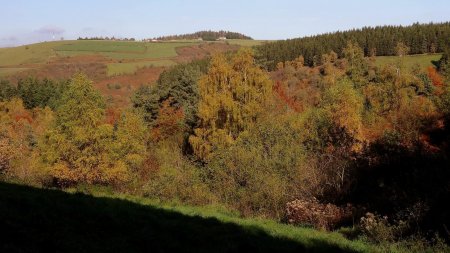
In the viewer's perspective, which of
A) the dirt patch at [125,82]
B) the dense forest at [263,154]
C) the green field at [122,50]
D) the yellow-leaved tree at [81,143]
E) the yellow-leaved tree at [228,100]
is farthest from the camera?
the green field at [122,50]

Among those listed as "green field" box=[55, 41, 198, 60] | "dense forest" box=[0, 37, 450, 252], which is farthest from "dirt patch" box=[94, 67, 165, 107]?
"dense forest" box=[0, 37, 450, 252]

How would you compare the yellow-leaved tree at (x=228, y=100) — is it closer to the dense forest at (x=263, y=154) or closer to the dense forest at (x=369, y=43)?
the dense forest at (x=263, y=154)

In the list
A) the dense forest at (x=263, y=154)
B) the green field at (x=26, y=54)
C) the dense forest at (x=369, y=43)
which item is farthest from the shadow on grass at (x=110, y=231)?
the green field at (x=26, y=54)

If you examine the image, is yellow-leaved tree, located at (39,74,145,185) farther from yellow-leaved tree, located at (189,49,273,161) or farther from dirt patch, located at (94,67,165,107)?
dirt patch, located at (94,67,165,107)

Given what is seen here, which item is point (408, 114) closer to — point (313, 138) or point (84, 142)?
point (313, 138)

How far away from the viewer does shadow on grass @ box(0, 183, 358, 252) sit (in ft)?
30.5

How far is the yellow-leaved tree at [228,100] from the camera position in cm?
4453

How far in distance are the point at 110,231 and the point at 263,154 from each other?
80.8 ft

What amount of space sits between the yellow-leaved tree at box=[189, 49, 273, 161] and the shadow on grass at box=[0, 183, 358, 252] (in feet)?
97.6

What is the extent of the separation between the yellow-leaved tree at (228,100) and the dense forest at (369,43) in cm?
7803

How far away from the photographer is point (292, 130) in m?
37.8

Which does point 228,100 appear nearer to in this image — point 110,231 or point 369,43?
point 110,231

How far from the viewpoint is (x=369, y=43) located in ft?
441

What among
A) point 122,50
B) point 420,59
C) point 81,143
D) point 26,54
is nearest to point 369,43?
point 420,59
